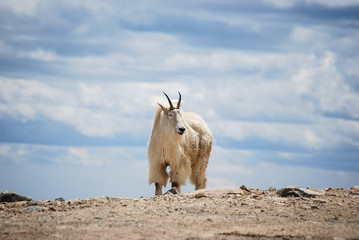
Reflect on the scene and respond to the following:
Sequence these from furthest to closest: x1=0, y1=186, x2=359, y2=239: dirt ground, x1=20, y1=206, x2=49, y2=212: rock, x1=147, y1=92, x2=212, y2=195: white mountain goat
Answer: x1=147, y1=92, x2=212, y2=195: white mountain goat → x1=20, y1=206, x2=49, y2=212: rock → x1=0, y1=186, x2=359, y2=239: dirt ground

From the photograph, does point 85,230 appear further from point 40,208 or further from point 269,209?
point 269,209

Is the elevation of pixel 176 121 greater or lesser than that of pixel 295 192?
greater

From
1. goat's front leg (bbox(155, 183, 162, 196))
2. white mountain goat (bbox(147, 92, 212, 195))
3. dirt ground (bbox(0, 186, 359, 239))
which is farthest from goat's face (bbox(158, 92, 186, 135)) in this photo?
dirt ground (bbox(0, 186, 359, 239))

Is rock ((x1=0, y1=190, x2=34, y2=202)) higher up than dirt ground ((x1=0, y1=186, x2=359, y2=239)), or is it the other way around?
rock ((x1=0, y1=190, x2=34, y2=202))

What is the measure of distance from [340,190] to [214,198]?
5301 millimetres

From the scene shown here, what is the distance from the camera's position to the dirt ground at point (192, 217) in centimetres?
898

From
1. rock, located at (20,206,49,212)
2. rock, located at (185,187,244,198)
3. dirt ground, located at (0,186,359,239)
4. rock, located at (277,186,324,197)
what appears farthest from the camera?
rock, located at (277,186,324,197)

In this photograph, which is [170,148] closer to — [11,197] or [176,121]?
[176,121]

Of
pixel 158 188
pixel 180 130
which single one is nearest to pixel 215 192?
pixel 180 130

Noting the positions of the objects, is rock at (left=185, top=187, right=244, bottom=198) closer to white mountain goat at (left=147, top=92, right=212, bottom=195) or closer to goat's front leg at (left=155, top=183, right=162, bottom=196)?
white mountain goat at (left=147, top=92, right=212, bottom=195)

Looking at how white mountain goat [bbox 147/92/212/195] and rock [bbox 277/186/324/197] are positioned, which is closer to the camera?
rock [bbox 277/186/324/197]

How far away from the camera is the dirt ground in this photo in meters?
8.98

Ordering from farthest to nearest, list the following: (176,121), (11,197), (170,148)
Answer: (170,148), (176,121), (11,197)

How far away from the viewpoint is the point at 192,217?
34.1ft
